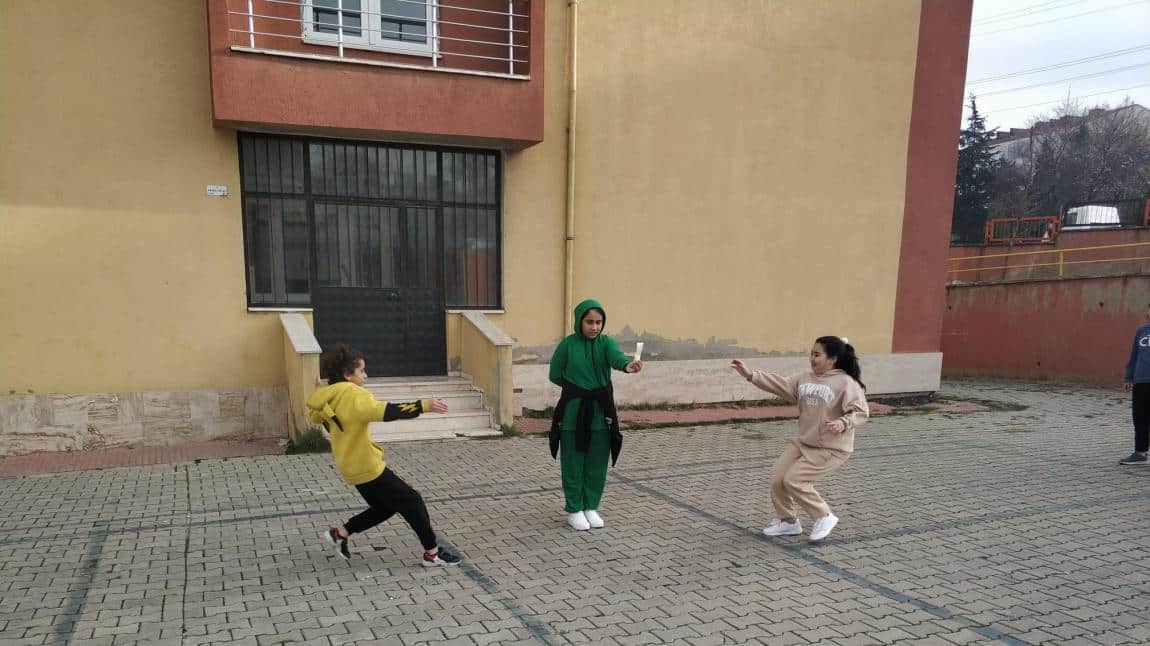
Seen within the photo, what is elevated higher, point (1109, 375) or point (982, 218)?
point (982, 218)

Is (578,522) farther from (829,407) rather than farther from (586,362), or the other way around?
(829,407)

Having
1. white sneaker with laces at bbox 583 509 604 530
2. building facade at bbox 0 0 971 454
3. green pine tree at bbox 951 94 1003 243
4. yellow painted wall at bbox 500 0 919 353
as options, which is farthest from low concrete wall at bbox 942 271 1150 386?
green pine tree at bbox 951 94 1003 243

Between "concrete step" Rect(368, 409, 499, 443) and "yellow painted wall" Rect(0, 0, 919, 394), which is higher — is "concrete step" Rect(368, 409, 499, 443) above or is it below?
below

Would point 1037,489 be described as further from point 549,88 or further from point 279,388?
point 279,388

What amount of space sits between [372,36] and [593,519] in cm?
665

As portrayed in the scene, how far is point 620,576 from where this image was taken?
4.25 m

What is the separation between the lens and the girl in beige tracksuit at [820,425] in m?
4.66

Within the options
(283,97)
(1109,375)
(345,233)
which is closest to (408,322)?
(345,233)

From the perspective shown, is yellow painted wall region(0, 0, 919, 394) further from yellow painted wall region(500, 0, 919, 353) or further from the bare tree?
the bare tree

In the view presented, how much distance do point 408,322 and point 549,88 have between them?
3698mm

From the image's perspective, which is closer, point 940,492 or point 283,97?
point 940,492

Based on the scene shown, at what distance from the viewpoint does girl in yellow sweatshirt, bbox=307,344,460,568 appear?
3.99 metres

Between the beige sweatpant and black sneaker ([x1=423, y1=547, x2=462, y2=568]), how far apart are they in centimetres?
230

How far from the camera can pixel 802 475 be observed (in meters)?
4.71
